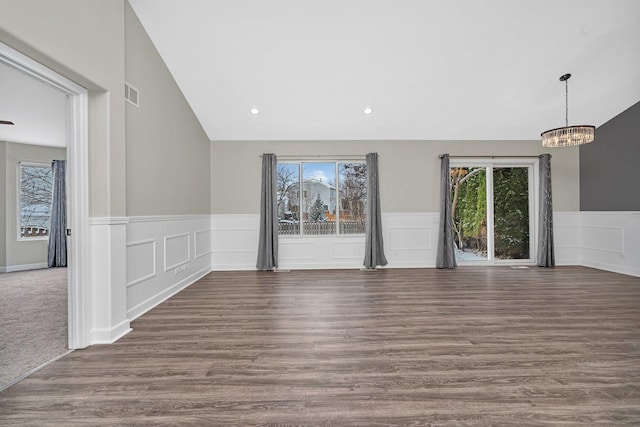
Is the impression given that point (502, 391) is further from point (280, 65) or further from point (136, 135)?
point (280, 65)

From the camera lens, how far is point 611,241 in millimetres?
5145

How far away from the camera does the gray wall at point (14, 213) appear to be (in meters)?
5.50

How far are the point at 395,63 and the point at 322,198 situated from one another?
8.77 feet

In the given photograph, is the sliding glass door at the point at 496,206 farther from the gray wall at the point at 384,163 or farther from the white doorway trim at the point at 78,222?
the white doorway trim at the point at 78,222

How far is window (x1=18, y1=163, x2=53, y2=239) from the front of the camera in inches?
226

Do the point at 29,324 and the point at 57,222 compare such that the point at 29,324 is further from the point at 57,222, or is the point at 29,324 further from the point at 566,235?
the point at 566,235

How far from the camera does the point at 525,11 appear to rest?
3.31 meters

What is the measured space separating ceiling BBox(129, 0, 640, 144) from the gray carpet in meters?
3.23

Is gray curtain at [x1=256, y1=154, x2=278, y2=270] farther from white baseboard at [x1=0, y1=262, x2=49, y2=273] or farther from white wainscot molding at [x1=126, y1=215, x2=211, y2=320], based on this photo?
white baseboard at [x1=0, y1=262, x2=49, y2=273]

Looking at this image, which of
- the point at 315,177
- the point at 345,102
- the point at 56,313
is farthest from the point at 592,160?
the point at 56,313

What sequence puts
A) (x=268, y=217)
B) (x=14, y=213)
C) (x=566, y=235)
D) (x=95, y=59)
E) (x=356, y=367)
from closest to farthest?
1. (x=356, y=367)
2. (x=95, y=59)
3. (x=268, y=217)
4. (x=14, y=213)
5. (x=566, y=235)

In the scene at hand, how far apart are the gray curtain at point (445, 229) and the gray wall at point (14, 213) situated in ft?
25.9

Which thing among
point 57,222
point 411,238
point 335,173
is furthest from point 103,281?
point 57,222

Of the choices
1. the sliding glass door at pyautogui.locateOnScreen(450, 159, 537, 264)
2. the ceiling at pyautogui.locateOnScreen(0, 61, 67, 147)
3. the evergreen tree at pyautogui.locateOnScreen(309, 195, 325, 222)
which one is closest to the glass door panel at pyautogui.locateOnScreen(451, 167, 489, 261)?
the sliding glass door at pyautogui.locateOnScreen(450, 159, 537, 264)
